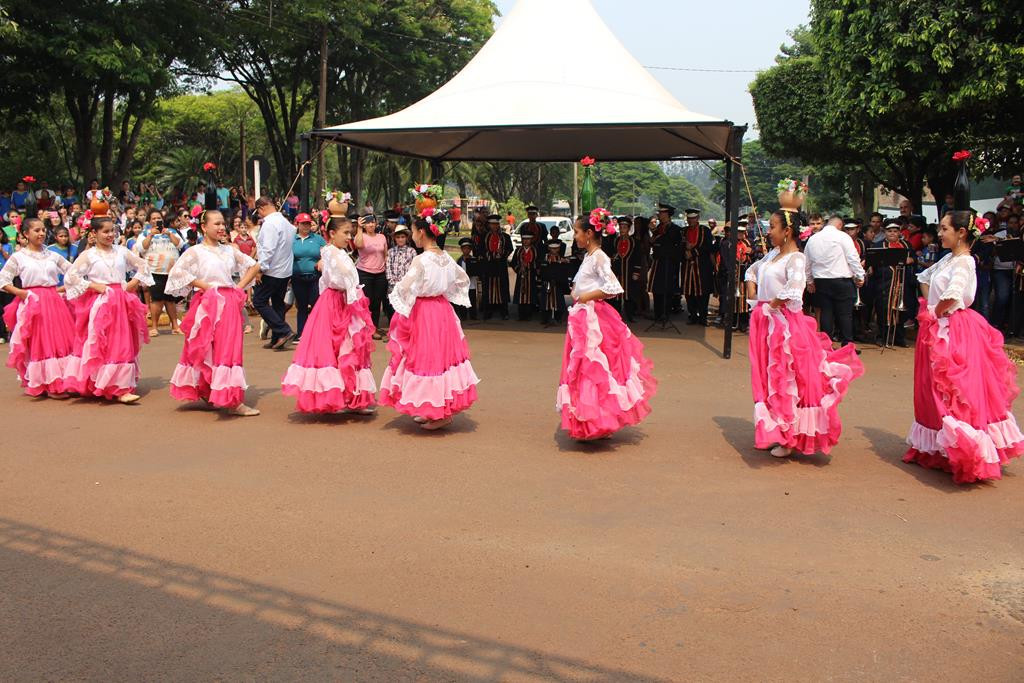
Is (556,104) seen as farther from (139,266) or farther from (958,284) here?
(958,284)

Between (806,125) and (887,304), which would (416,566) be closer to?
(887,304)

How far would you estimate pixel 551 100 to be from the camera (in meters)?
12.6

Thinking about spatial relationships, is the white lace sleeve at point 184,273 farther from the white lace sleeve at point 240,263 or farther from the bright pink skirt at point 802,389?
the bright pink skirt at point 802,389

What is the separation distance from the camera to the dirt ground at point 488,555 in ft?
12.6

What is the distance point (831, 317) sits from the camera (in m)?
10.6

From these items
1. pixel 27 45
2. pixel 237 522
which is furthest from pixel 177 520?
pixel 27 45

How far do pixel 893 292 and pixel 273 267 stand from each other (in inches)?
322

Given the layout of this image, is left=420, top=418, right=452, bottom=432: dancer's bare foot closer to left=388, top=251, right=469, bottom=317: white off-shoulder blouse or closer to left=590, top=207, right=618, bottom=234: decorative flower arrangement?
left=388, top=251, right=469, bottom=317: white off-shoulder blouse

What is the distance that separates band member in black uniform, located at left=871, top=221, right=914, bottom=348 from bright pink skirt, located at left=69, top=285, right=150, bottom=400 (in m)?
9.29

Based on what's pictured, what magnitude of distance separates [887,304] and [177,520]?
10028 millimetres

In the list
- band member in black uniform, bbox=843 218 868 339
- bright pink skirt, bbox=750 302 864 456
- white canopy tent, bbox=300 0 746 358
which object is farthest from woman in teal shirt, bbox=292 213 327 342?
band member in black uniform, bbox=843 218 868 339

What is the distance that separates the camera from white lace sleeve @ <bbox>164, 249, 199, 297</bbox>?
792cm

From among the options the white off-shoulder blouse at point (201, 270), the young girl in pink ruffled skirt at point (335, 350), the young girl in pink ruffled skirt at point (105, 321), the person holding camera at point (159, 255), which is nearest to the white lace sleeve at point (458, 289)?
the young girl in pink ruffled skirt at point (335, 350)

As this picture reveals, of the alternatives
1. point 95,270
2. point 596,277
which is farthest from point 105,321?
point 596,277
